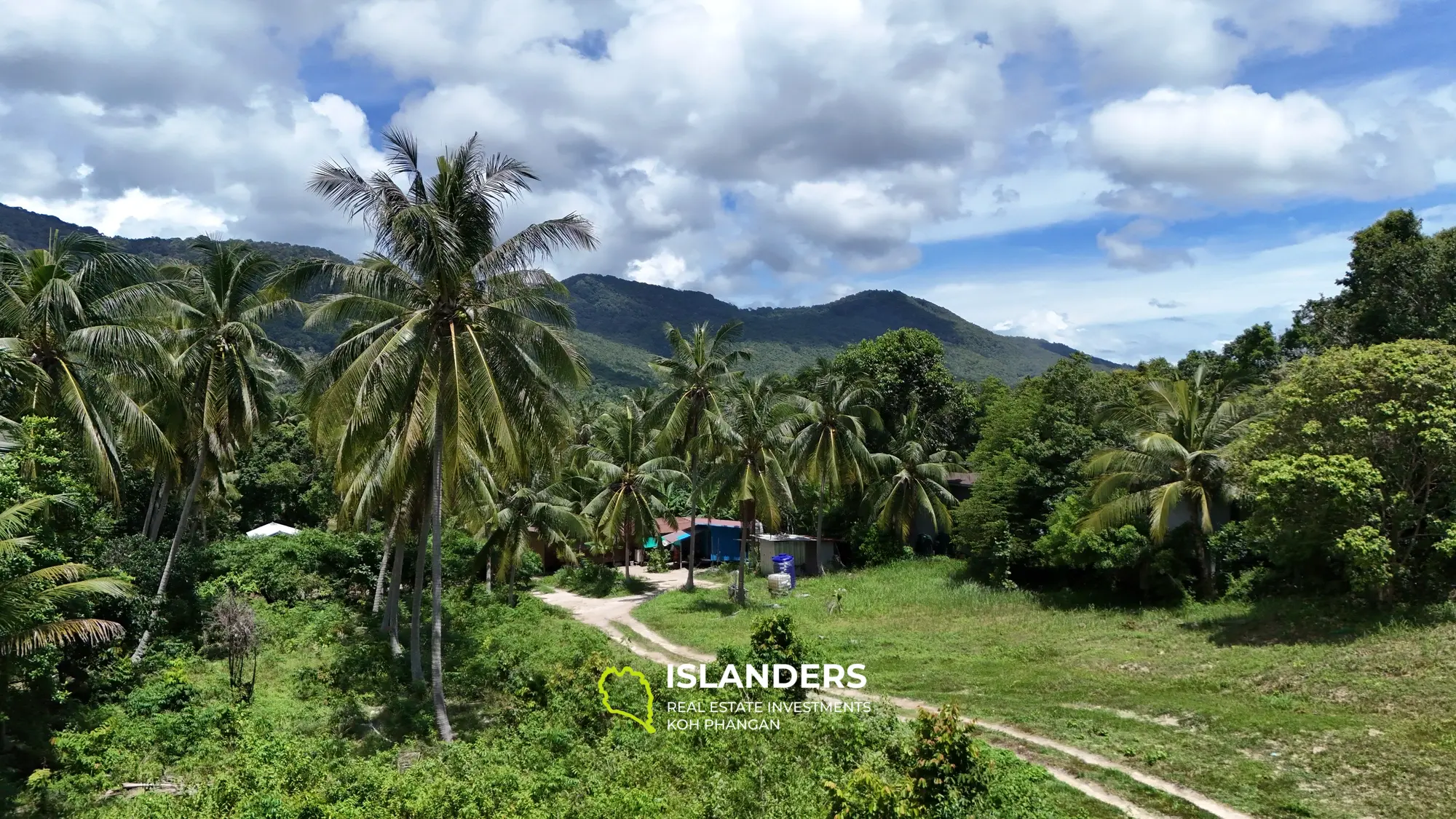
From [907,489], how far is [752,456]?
35.0ft

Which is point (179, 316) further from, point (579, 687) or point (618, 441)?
point (618, 441)

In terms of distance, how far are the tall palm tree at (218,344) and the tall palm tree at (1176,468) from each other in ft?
72.1

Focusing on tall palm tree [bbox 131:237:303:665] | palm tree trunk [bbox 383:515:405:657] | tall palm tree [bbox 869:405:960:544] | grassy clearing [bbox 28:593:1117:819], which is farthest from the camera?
tall palm tree [bbox 869:405:960:544]

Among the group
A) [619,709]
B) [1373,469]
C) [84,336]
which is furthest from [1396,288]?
[84,336]

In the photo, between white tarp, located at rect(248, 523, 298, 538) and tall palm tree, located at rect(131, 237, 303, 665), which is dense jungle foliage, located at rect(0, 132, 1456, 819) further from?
white tarp, located at rect(248, 523, 298, 538)

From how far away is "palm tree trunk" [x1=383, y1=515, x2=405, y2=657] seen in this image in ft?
61.4

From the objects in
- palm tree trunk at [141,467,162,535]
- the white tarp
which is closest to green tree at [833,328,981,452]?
the white tarp

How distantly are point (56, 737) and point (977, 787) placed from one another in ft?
46.5

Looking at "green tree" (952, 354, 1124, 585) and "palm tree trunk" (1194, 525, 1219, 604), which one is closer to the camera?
"palm tree trunk" (1194, 525, 1219, 604)

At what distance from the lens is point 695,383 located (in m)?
27.7

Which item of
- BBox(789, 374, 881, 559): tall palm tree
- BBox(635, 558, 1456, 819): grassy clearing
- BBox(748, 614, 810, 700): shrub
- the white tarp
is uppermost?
BBox(789, 374, 881, 559): tall palm tree

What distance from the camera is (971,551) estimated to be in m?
29.5

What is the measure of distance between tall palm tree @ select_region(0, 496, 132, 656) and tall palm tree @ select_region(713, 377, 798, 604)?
16.6 m

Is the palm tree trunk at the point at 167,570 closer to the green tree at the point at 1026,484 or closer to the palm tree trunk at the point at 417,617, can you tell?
the palm tree trunk at the point at 417,617
